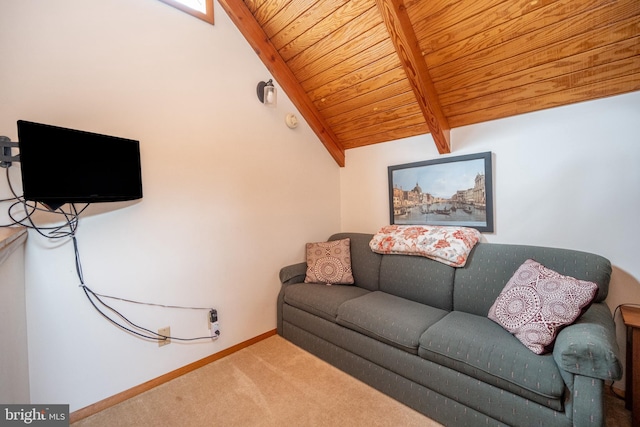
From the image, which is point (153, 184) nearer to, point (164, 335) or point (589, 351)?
point (164, 335)

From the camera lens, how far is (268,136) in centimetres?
263

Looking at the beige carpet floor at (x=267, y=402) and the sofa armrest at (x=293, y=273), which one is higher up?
the sofa armrest at (x=293, y=273)

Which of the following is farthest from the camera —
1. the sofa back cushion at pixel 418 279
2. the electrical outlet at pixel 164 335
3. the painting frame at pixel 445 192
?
the painting frame at pixel 445 192

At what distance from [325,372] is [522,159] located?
2.24m

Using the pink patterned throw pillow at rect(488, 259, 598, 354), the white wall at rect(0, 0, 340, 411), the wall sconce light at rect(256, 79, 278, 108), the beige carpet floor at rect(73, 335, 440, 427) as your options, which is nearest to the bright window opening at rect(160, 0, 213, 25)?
the white wall at rect(0, 0, 340, 411)

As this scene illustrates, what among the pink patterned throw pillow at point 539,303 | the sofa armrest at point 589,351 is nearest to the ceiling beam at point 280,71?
the pink patterned throw pillow at point 539,303

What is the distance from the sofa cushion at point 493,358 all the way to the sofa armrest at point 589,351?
93mm

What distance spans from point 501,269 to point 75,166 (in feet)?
8.99

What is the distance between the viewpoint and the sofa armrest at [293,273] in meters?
2.63

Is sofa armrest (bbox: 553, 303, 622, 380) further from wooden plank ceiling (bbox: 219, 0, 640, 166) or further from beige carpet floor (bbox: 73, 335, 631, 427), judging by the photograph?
wooden plank ceiling (bbox: 219, 0, 640, 166)

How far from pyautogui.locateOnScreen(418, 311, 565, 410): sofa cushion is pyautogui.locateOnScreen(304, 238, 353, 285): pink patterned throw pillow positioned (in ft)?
3.41

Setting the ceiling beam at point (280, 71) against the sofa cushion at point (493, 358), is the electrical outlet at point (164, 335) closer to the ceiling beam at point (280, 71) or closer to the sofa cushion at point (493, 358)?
the sofa cushion at point (493, 358)

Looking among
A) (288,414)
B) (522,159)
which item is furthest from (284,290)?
(522,159)

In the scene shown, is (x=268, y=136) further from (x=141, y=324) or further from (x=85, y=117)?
(x=141, y=324)
